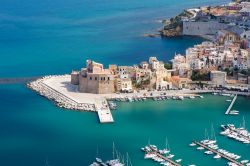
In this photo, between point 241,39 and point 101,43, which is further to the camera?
point 101,43

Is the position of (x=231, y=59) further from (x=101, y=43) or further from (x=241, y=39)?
(x=101, y=43)

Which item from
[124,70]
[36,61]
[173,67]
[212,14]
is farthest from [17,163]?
[212,14]

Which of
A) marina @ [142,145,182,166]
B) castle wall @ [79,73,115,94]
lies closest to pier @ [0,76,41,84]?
castle wall @ [79,73,115,94]

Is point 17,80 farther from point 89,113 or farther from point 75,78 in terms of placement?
point 89,113

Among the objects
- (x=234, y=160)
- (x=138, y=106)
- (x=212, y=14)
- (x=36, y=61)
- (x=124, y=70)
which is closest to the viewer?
(x=234, y=160)

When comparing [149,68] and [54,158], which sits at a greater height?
[149,68]

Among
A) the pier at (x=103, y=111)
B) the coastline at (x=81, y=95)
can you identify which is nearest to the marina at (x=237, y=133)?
the pier at (x=103, y=111)

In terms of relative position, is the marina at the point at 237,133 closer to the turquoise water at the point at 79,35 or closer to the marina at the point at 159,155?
the marina at the point at 159,155
